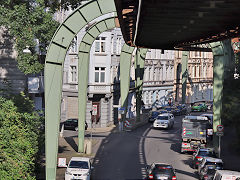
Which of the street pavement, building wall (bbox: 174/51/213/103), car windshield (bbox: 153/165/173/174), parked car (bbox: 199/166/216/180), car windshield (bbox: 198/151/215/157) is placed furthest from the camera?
building wall (bbox: 174/51/213/103)

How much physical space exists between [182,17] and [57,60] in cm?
882

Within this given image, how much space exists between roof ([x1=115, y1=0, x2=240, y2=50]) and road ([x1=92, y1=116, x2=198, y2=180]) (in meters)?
10.9

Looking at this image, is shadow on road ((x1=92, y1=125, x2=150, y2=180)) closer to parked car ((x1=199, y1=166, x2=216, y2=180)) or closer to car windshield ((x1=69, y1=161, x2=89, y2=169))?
car windshield ((x1=69, y1=161, x2=89, y2=169))

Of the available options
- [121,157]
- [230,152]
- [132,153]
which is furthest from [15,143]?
[230,152]

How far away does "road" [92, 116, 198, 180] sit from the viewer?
95.1 feet

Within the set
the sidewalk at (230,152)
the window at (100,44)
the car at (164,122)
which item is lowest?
the sidewalk at (230,152)

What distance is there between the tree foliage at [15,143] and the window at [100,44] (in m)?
32.7

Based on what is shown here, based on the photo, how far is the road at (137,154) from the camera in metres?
29.0

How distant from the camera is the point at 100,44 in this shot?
54.8 m

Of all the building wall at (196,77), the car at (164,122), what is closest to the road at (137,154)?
the car at (164,122)

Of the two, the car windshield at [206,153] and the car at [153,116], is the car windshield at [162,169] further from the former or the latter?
the car at [153,116]

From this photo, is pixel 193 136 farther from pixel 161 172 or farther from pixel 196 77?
pixel 196 77

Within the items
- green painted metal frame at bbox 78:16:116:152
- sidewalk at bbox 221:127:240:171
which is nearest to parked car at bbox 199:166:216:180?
sidewalk at bbox 221:127:240:171

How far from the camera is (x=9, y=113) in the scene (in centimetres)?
2078
